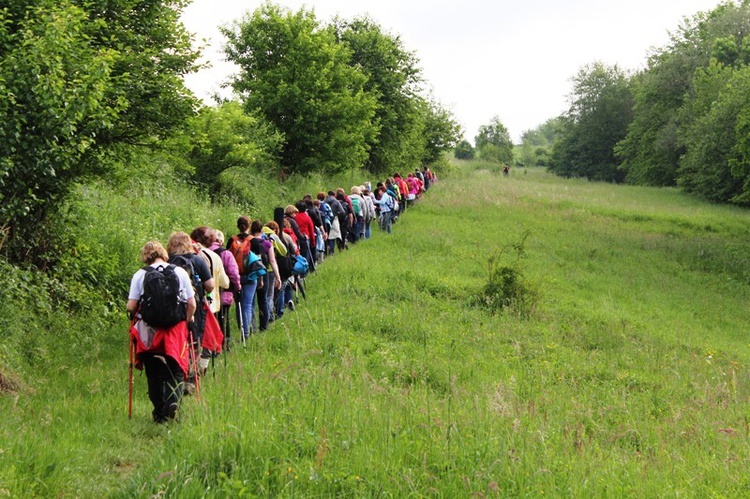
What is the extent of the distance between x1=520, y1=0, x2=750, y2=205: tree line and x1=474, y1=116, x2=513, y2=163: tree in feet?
22.2

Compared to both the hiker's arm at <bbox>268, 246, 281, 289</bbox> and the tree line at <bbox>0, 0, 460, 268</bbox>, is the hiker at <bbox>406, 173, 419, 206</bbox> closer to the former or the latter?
the tree line at <bbox>0, 0, 460, 268</bbox>

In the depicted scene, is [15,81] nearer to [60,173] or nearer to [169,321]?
[60,173]

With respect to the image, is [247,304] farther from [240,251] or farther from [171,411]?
[171,411]

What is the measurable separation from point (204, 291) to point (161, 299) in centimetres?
152

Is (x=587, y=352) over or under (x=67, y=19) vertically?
under

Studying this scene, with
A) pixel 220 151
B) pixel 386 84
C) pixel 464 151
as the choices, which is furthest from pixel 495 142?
pixel 220 151

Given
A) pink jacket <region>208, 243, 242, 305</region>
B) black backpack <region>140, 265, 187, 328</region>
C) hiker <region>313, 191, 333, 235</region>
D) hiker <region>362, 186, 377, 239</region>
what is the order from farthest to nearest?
hiker <region>362, 186, 377, 239</region>
hiker <region>313, 191, 333, 235</region>
pink jacket <region>208, 243, 242, 305</region>
black backpack <region>140, 265, 187, 328</region>

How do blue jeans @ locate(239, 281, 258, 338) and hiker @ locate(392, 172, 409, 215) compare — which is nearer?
blue jeans @ locate(239, 281, 258, 338)

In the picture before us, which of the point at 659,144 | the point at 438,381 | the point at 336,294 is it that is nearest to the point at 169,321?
the point at 438,381

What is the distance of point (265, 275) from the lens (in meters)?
11.0

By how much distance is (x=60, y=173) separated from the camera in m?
10.0

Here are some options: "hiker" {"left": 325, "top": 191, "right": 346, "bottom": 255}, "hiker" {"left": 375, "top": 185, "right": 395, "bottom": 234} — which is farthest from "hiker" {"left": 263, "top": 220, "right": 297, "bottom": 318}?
"hiker" {"left": 375, "top": 185, "right": 395, "bottom": 234}

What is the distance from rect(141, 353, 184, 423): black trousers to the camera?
6824 millimetres

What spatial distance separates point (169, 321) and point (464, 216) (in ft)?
76.4
